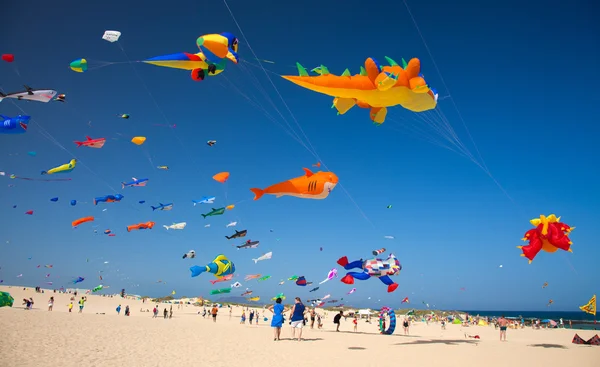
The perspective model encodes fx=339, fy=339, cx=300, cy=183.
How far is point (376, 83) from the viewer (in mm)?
7500

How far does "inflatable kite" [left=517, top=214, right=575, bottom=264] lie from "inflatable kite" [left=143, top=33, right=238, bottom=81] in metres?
10.1

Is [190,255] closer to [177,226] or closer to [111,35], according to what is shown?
[177,226]

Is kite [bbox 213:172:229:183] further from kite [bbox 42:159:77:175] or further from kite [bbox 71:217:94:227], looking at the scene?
kite [bbox 71:217:94:227]

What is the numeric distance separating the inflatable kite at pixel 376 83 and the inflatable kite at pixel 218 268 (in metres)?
8.72

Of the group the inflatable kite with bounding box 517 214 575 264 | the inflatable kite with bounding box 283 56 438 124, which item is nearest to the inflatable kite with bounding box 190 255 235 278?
the inflatable kite with bounding box 283 56 438 124

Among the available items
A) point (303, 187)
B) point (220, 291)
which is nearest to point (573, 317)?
point (220, 291)

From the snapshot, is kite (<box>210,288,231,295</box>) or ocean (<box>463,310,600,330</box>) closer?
kite (<box>210,288,231,295</box>)

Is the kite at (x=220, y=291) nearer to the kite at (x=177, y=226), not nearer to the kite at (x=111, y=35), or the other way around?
the kite at (x=177, y=226)

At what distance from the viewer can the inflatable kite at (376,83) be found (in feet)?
24.6

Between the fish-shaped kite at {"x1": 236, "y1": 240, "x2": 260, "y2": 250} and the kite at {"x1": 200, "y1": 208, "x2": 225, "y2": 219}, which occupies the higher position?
the kite at {"x1": 200, "y1": 208, "x2": 225, "y2": 219}

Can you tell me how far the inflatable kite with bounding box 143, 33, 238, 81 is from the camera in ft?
24.8

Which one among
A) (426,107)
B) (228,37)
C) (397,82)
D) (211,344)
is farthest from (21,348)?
(426,107)

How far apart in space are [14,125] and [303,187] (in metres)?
8.19

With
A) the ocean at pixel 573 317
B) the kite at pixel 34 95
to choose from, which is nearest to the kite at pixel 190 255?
the kite at pixel 34 95
